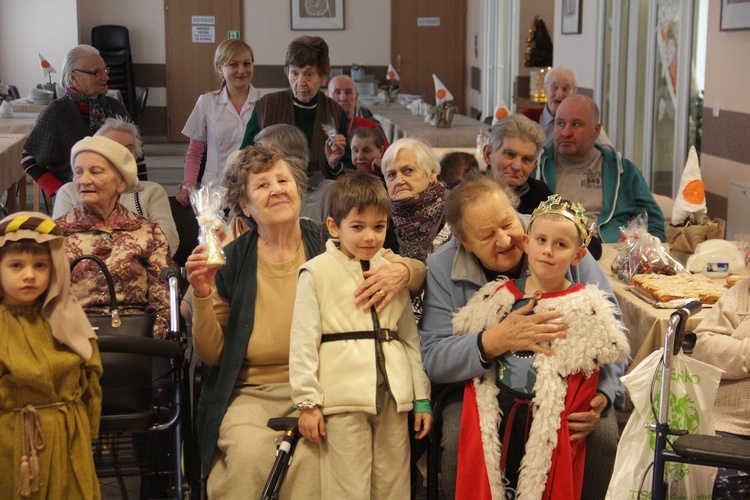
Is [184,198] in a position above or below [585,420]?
above

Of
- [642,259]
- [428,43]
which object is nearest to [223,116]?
[642,259]

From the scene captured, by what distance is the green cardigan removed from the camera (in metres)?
2.80

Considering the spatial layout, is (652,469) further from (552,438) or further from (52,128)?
(52,128)

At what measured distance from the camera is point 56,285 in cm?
259

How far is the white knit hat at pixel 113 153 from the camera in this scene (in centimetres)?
329

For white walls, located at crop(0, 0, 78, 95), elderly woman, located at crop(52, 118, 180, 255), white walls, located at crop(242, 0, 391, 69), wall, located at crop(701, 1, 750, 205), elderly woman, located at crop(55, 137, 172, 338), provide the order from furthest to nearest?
white walls, located at crop(242, 0, 391, 69) < white walls, located at crop(0, 0, 78, 95) < wall, located at crop(701, 1, 750, 205) < elderly woman, located at crop(52, 118, 180, 255) < elderly woman, located at crop(55, 137, 172, 338)

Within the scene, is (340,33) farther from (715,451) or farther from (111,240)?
(715,451)

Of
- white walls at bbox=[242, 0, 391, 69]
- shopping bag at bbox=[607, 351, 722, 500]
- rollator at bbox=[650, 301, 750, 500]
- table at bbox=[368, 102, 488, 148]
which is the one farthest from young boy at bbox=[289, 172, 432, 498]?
white walls at bbox=[242, 0, 391, 69]

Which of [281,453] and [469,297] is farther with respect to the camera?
[469,297]

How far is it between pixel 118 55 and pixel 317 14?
3209mm

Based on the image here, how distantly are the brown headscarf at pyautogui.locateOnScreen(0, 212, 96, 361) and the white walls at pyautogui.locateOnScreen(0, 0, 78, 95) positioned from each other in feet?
41.5

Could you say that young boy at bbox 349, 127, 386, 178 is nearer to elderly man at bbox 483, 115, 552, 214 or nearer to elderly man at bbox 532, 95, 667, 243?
elderly man at bbox 532, 95, 667, 243

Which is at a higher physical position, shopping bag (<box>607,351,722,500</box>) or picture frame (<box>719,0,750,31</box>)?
picture frame (<box>719,0,750,31</box>)

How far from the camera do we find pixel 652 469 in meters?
2.52
